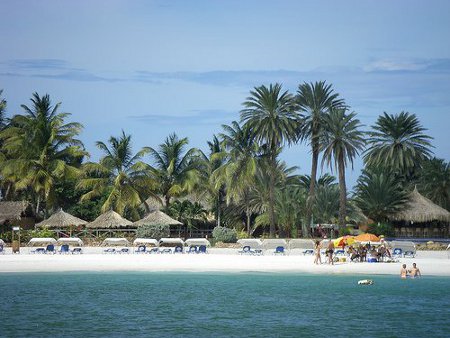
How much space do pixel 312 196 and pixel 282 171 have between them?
11.0 m

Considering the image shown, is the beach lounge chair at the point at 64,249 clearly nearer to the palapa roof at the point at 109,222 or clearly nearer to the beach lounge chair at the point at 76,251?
the beach lounge chair at the point at 76,251

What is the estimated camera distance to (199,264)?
123ft

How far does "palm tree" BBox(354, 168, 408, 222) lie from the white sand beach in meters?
→ 19.3

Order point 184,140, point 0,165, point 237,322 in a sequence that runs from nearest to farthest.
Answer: point 237,322 < point 0,165 < point 184,140

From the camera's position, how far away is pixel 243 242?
44.3m

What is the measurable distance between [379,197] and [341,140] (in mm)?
A: 7007

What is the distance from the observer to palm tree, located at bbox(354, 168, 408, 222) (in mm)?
60469

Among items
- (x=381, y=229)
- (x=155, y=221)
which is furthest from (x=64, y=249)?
(x=381, y=229)

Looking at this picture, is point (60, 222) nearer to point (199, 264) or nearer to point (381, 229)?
point (199, 264)

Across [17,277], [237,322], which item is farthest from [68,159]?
[237,322]

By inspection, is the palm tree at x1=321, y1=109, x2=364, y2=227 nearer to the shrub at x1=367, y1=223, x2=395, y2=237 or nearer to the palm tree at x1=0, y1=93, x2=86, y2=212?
the shrub at x1=367, y1=223, x2=395, y2=237

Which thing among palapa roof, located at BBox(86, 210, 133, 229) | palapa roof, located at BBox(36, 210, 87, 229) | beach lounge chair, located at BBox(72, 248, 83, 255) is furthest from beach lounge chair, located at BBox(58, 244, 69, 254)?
palapa roof, located at BBox(86, 210, 133, 229)

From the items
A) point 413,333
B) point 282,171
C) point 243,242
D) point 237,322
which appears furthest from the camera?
point 282,171

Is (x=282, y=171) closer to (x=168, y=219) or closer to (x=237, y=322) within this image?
(x=168, y=219)
